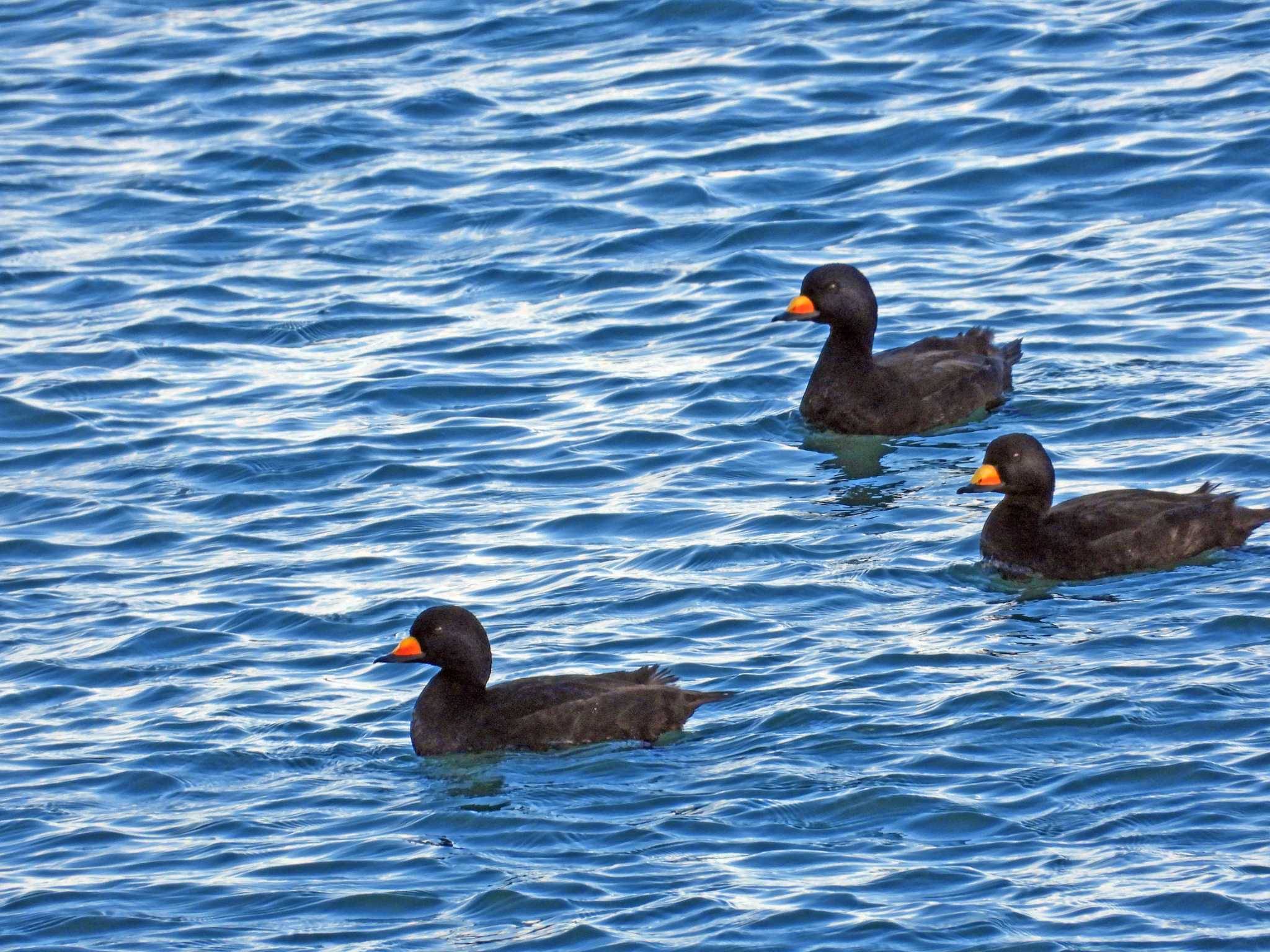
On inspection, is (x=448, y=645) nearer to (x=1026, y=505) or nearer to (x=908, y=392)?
(x=1026, y=505)

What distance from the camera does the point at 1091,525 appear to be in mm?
12562

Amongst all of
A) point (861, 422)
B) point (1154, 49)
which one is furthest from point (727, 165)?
point (861, 422)

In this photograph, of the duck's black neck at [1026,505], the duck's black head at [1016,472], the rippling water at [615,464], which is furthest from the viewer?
the duck's black head at [1016,472]

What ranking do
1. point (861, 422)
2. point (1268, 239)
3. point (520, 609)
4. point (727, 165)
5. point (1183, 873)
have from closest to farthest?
point (1183, 873) → point (520, 609) → point (861, 422) → point (1268, 239) → point (727, 165)

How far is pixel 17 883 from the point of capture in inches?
395

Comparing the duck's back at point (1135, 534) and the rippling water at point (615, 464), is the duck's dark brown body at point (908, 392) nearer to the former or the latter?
the rippling water at point (615, 464)

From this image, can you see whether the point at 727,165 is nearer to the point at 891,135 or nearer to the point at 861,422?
the point at 891,135

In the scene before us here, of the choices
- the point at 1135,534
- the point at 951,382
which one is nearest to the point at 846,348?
the point at 951,382

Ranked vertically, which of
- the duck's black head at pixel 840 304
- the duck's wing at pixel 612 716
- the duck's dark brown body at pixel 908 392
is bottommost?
the duck's wing at pixel 612 716

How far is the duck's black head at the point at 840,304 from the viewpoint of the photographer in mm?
16016

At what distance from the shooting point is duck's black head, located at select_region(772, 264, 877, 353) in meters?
16.0

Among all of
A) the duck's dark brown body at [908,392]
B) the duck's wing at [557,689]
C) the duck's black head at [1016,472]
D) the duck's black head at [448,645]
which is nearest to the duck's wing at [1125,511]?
the duck's black head at [1016,472]

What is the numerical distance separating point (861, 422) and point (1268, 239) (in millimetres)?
4745

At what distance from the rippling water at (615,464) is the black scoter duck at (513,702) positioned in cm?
14
